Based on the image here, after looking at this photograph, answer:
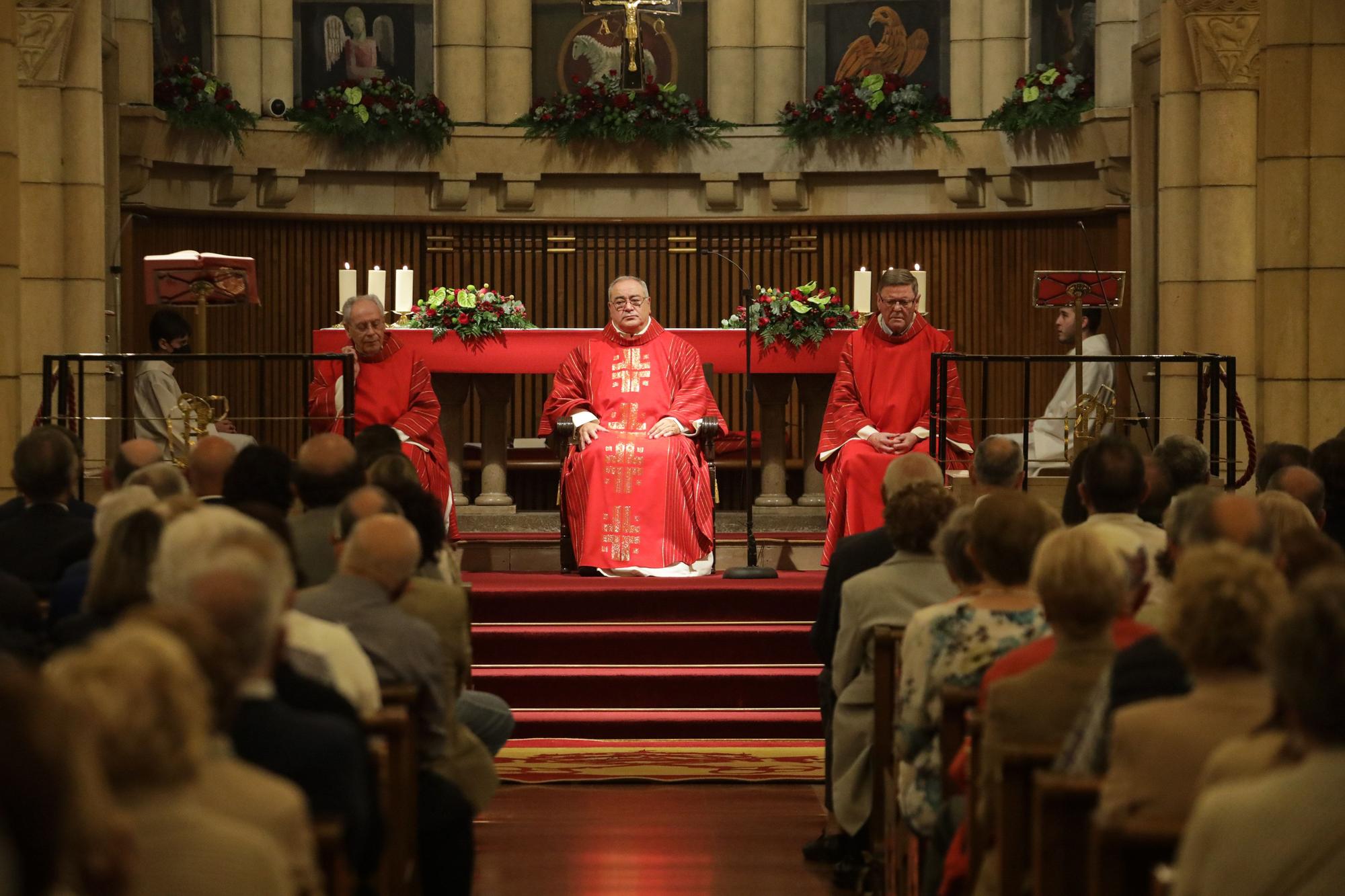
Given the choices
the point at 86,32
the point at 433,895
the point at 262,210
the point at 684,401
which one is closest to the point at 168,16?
the point at 262,210

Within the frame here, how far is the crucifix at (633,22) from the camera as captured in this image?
44.6 ft

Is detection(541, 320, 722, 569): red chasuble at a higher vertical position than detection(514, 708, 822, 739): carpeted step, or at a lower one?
higher

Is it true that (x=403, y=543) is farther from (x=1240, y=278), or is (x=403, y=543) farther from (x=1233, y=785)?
(x=1240, y=278)

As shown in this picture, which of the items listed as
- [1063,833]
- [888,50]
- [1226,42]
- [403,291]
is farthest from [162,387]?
[1063,833]

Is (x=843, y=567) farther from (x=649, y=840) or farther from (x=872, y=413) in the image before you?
(x=872, y=413)

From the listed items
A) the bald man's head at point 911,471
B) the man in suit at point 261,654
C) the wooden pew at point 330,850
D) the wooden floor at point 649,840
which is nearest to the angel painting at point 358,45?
the wooden floor at point 649,840

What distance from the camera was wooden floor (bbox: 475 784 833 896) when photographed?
5828 mm

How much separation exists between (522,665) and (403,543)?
4.12 meters

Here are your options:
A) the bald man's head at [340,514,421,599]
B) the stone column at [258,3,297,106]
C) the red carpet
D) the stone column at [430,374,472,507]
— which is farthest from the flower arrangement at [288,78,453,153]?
the bald man's head at [340,514,421,599]

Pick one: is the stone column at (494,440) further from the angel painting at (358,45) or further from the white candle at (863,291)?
the angel painting at (358,45)

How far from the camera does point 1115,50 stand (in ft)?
42.0

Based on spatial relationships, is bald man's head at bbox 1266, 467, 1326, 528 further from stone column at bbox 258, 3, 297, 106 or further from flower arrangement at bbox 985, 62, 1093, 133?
stone column at bbox 258, 3, 297, 106

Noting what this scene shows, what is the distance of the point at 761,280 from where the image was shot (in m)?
14.9

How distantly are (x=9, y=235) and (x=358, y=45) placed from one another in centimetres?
662
